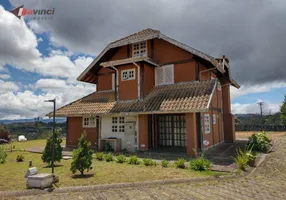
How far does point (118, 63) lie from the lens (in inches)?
612

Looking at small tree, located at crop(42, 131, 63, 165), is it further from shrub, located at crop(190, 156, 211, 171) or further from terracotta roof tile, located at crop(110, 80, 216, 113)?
shrub, located at crop(190, 156, 211, 171)

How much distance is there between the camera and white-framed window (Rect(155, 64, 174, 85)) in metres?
15.7

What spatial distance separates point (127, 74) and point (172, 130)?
4.95m

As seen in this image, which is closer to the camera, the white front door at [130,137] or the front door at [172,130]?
the white front door at [130,137]

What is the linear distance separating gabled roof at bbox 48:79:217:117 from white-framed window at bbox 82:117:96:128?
806 mm

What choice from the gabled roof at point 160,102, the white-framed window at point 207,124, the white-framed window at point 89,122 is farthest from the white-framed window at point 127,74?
the white-framed window at point 207,124

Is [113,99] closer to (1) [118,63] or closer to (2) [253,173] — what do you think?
(1) [118,63]

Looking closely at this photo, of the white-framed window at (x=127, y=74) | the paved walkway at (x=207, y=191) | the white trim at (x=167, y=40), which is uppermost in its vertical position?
the white trim at (x=167, y=40)

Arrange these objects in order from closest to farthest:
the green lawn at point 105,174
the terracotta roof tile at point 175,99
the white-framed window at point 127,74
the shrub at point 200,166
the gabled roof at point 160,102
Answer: the green lawn at point 105,174
the shrub at point 200,166
the terracotta roof tile at point 175,99
the gabled roof at point 160,102
the white-framed window at point 127,74

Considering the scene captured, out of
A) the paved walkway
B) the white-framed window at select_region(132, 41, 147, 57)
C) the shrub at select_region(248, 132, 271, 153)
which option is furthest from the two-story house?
the paved walkway

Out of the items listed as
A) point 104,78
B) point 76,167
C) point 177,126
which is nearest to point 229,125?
point 177,126

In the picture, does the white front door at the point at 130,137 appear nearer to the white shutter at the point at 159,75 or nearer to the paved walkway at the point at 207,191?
the white shutter at the point at 159,75

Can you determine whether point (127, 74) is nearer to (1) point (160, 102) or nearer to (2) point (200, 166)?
(1) point (160, 102)

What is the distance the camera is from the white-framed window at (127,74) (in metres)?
15.5
